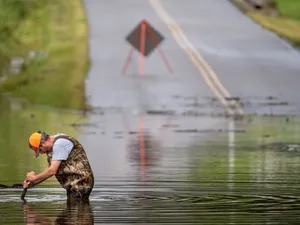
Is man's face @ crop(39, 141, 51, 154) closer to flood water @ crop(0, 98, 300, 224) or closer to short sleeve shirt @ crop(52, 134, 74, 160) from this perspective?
short sleeve shirt @ crop(52, 134, 74, 160)

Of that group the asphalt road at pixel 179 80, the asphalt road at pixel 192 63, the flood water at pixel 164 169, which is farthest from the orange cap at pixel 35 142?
the asphalt road at pixel 192 63

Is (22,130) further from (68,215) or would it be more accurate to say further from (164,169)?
(68,215)

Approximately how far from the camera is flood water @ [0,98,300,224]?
47.4 feet

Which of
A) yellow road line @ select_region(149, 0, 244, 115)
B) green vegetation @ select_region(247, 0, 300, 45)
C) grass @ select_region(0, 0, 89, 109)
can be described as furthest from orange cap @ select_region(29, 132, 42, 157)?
green vegetation @ select_region(247, 0, 300, 45)

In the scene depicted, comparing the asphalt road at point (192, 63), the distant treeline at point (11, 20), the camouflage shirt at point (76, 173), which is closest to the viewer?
the camouflage shirt at point (76, 173)

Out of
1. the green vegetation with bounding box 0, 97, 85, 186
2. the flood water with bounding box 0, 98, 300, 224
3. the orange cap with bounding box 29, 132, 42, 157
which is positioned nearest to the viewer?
the flood water with bounding box 0, 98, 300, 224

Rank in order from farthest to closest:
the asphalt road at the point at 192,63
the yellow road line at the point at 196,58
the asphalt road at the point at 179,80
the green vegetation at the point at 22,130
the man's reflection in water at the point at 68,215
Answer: the yellow road line at the point at 196,58
the asphalt road at the point at 192,63
the asphalt road at the point at 179,80
the green vegetation at the point at 22,130
the man's reflection in water at the point at 68,215

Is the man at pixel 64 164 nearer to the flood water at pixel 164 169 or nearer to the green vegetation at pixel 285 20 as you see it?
the flood water at pixel 164 169

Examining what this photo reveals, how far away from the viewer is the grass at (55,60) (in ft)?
126

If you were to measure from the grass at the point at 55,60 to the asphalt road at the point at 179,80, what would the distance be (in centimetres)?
55

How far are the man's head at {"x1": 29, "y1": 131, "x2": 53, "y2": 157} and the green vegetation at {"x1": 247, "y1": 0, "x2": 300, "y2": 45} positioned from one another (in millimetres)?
33408

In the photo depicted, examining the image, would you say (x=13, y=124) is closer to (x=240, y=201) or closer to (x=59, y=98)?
(x=59, y=98)

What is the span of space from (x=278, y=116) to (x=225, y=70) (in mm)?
7872

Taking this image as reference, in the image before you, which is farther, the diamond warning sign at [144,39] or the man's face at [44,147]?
the diamond warning sign at [144,39]
